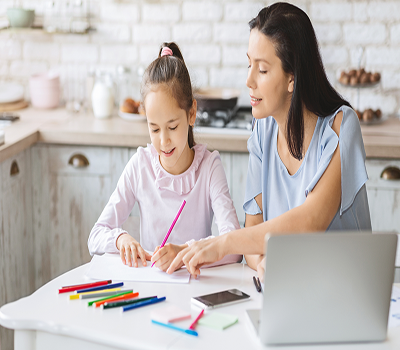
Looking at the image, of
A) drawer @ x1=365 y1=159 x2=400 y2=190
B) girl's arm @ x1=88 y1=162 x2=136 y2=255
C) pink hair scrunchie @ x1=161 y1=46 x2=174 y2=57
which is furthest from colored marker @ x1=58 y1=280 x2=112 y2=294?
drawer @ x1=365 y1=159 x2=400 y2=190

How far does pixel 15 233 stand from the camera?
2436 mm

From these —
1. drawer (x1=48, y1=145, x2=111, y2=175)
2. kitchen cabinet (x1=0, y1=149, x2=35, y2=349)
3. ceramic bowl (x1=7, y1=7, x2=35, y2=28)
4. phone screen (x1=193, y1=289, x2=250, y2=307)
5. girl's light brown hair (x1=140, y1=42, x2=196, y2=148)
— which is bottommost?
kitchen cabinet (x1=0, y1=149, x2=35, y2=349)

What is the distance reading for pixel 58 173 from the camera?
257 centimetres

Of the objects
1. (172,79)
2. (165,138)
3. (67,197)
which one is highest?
(172,79)

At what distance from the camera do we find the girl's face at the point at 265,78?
4.60 ft

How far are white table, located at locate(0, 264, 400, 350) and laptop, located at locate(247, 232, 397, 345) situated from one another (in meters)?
0.04

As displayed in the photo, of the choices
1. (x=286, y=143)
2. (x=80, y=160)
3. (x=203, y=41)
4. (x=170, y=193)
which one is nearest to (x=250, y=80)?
(x=286, y=143)

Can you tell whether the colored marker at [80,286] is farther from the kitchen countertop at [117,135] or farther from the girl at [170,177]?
the kitchen countertop at [117,135]

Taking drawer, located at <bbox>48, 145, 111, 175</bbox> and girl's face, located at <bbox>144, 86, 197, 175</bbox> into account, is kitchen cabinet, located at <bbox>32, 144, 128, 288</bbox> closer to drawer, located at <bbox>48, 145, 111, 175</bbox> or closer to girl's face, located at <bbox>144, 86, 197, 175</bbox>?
drawer, located at <bbox>48, 145, 111, 175</bbox>

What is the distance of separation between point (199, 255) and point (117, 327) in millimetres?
307

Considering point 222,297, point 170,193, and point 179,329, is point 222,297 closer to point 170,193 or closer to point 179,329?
point 179,329

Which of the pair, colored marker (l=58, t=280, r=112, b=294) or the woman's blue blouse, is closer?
colored marker (l=58, t=280, r=112, b=294)

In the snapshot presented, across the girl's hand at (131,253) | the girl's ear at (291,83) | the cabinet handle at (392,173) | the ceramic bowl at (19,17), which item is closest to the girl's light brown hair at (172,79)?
the girl's ear at (291,83)

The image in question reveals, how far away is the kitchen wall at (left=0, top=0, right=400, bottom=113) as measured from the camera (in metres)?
2.84
